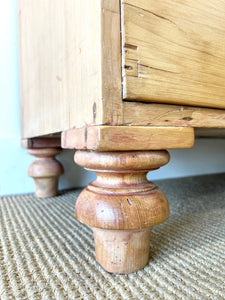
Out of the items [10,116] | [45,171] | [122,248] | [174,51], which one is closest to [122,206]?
[122,248]

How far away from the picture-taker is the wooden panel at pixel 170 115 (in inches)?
12.8

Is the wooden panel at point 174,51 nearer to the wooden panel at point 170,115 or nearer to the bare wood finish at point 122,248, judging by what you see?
the wooden panel at point 170,115

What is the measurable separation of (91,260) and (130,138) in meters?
0.22

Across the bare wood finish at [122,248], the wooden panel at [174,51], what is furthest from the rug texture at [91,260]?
the wooden panel at [174,51]

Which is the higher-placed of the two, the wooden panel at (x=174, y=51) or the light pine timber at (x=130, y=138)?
the wooden panel at (x=174, y=51)

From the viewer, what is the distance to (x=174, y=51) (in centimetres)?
35

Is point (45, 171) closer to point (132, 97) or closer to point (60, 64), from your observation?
point (60, 64)

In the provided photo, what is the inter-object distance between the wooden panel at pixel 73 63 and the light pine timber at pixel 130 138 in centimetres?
1

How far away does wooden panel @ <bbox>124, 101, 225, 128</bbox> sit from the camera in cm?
32

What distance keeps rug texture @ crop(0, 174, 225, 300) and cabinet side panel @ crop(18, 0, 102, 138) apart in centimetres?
22

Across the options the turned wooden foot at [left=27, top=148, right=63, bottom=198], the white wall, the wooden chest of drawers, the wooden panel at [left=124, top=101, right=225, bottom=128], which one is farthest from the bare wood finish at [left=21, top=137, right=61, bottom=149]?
the wooden panel at [left=124, top=101, right=225, bottom=128]

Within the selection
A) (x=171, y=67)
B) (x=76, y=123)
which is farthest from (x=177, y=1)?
(x=76, y=123)

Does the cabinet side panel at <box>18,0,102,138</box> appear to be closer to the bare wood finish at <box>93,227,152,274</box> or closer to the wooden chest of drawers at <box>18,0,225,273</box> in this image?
the wooden chest of drawers at <box>18,0,225,273</box>

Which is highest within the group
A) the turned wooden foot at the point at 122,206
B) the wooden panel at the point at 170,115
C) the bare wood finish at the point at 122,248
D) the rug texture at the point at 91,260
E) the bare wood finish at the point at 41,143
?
the wooden panel at the point at 170,115
